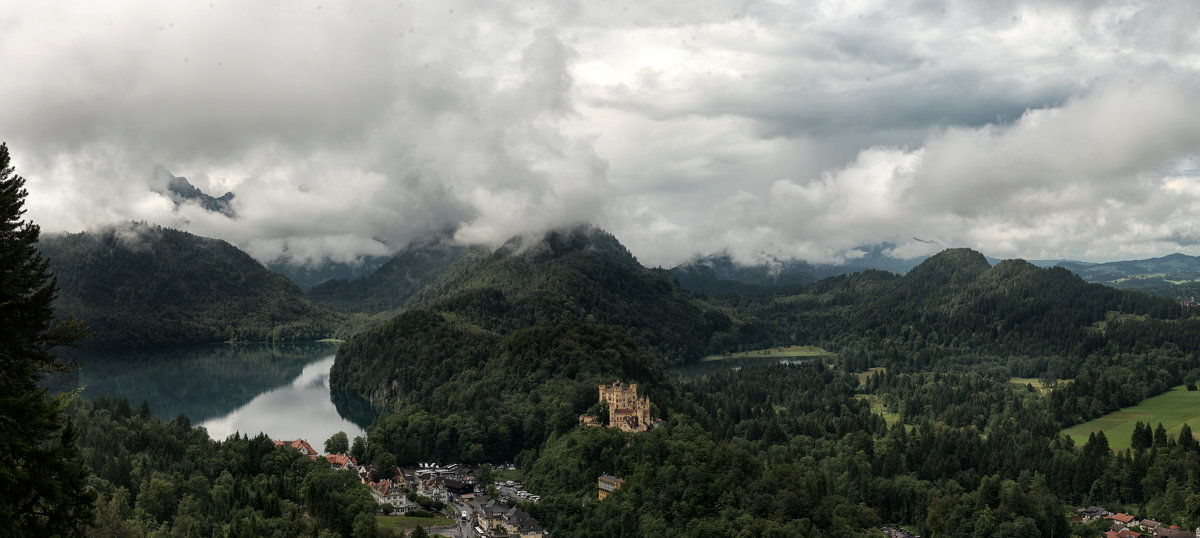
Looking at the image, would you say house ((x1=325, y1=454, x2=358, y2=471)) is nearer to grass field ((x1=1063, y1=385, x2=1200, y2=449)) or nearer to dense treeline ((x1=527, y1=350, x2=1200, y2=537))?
dense treeline ((x1=527, y1=350, x2=1200, y2=537))

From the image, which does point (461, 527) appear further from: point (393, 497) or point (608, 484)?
point (608, 484)

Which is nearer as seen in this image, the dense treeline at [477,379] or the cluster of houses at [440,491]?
the cluster of houses at [440,491]

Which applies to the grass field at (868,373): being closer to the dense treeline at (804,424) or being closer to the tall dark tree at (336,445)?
the dense treeline at (804,424)

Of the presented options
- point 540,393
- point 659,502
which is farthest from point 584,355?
point 659,502

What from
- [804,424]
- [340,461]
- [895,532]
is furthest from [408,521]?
[804,424]

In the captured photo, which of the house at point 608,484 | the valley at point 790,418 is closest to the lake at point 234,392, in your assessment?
the valley at point 790,418

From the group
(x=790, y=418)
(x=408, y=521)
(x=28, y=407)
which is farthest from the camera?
(x=790, y=418)
